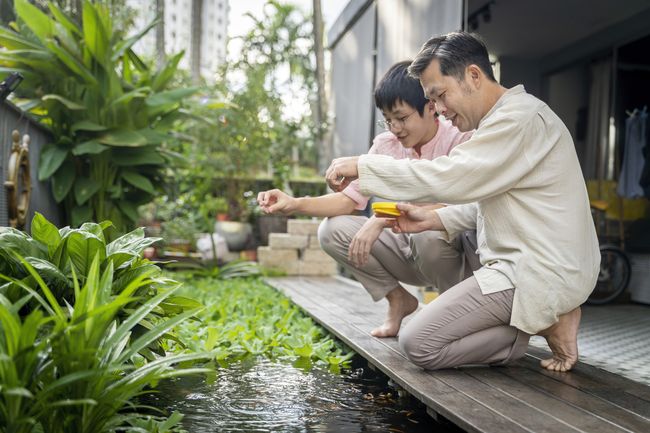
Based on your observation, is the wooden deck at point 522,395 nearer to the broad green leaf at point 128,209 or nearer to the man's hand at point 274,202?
the man's hand at point 274,202

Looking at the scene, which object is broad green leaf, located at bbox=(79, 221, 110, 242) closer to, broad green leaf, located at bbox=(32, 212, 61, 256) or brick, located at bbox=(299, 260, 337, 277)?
broad green leaf, located at bbox=(32, 212, 61, 256)

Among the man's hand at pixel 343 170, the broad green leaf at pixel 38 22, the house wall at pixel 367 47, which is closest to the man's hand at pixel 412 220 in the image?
the man's hand at pixel 343 170

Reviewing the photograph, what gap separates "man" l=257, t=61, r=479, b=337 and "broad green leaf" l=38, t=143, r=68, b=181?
263cm

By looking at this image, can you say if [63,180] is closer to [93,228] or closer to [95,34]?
[95,34]

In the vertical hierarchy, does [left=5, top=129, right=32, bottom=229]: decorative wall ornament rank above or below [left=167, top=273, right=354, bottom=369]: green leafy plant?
above

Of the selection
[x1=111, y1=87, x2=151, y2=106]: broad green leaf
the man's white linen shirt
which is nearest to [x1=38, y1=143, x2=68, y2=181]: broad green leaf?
[x1=111, y1=87, x2=151, y2=106]: broad green leaf

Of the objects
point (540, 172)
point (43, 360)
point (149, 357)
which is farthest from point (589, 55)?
point (43, 360)

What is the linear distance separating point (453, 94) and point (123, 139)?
3.41 m

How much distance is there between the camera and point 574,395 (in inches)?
77.0

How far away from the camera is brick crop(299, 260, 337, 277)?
6676mm

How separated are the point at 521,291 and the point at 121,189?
3909mm

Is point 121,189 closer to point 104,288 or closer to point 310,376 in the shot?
point 310,376

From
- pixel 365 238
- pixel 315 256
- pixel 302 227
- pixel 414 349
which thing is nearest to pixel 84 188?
pixel 302 227

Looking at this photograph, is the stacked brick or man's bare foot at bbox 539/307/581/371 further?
the stacked brick
